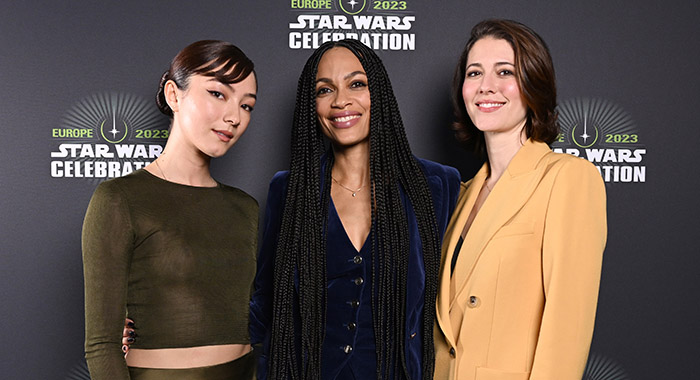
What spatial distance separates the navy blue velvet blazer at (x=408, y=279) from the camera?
5.92 ft

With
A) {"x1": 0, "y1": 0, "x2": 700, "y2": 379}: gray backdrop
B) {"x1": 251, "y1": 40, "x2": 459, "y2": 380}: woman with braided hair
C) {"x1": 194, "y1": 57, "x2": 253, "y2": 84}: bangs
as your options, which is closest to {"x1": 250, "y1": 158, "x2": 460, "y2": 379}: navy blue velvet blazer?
{"x1": 251, "y1": 40, "x2": 459, "y2": 380}: woman with braided hair

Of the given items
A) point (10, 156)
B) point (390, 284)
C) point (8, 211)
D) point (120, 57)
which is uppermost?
point (120, 57)

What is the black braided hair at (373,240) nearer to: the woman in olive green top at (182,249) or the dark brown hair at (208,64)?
the woman in olive green top at (182,249)

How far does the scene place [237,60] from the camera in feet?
5.99

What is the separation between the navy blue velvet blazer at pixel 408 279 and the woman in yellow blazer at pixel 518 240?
72mm

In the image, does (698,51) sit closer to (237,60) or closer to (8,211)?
(237,60)

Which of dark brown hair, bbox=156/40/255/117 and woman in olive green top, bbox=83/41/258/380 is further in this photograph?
dark brown hair, bbox=156/40/255/117

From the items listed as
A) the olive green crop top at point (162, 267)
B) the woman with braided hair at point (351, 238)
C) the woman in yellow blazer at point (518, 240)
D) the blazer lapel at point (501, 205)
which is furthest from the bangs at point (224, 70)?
the blazer lapel at point (501, 205)

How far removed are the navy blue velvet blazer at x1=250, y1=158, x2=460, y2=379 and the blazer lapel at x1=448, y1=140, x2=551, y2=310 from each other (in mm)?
130

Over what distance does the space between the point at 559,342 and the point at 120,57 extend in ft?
7.05

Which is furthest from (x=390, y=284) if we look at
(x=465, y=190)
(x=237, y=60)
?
(x=237, y=60)

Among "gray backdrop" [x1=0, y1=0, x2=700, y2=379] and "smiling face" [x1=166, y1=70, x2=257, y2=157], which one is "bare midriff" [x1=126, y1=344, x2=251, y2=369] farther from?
"gray backdrop" [x1=0, y1=0, x2=700, y2=379]

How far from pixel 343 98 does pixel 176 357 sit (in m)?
0.95

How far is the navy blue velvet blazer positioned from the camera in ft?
5.92
